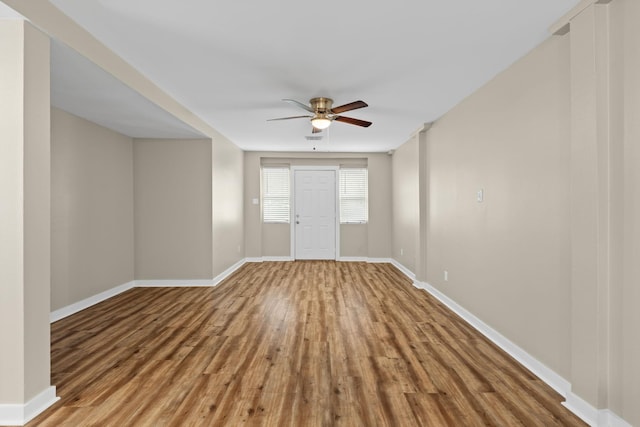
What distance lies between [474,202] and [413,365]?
6.03 ft

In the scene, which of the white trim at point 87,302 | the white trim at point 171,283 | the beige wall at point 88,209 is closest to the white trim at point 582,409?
the white trim at point 87,302

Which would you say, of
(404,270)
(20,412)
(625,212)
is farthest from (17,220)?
(404,270)

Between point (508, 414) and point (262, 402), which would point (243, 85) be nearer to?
point (262, 402)

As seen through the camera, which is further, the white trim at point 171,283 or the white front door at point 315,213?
the white front door at point 315,213

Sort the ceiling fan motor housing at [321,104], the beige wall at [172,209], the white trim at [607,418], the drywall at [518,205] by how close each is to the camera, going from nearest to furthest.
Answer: the white trim at [607,418] → the drywall at [518,205] → the ceiling fan motor housing at [321,104] → the beige wall at [172,209]

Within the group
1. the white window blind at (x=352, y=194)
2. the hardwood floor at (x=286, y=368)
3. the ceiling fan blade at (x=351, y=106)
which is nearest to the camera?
the hardwood floor at (x=286, y=368)

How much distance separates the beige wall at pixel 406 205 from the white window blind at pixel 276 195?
8.05 feet

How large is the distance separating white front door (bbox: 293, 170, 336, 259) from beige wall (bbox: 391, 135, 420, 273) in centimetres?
141

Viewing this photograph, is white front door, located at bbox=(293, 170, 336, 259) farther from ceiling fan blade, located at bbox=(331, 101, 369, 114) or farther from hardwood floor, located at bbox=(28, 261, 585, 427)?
ceiling fan blade, located at bbox=(331, 101, 369, 114)

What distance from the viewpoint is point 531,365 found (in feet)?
8.56

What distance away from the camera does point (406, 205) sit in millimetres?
6344

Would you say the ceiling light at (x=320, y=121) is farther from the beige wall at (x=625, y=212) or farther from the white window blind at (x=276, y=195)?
the white window blind at (x=276, y=195)

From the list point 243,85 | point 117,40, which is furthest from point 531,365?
point 117,40

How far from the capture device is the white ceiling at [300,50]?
2182mm
